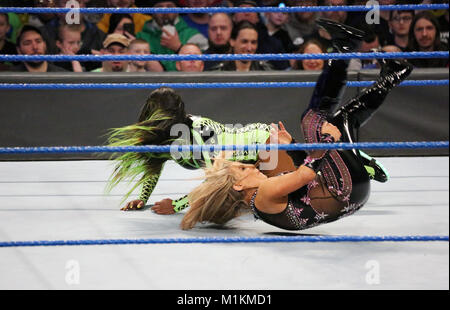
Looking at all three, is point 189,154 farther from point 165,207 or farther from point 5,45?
point 5,45

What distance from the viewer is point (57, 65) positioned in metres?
3.51

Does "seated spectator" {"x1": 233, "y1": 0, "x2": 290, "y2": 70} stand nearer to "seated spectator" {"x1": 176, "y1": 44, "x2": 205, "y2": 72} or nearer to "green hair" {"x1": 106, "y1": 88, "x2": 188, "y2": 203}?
"seated spectator" {"x1": 176, "y1": 44, "x2": 205, "y2": 72}

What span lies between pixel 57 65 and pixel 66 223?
1.61m

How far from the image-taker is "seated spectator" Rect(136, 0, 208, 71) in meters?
3.53

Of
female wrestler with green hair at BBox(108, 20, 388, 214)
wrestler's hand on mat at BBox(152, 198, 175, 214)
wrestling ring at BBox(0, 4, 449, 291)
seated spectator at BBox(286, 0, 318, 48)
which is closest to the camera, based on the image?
wrestling ring at BBox(0, 4, 449, 291)

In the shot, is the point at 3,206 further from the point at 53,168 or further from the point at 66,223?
the point at 53,168

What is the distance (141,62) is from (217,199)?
1665mm

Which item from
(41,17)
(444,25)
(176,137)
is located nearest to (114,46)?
(41,17)

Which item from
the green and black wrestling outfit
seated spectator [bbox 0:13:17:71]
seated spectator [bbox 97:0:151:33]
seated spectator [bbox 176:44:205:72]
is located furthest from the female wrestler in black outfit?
seated spectator [bbox 0:13:17:71]

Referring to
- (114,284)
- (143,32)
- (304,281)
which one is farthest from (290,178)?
(143,32)

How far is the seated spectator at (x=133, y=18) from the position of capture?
11.6ft

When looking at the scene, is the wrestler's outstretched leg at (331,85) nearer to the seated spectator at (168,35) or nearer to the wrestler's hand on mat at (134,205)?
the wrestler's hand on mat at (134,205)

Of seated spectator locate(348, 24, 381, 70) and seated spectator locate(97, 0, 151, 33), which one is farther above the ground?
seated spectator locate(97, 0, 151, 33)

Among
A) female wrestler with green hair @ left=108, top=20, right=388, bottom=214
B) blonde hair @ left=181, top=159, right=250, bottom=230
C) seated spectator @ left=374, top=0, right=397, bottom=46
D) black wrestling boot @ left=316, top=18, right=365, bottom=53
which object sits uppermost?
seated spectator @ left=374, top=0, right=397, bottom=46
